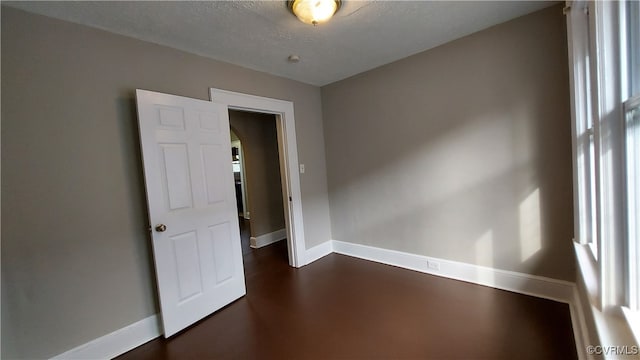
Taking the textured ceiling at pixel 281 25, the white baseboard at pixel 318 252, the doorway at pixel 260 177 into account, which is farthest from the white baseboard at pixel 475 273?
the textured ceiling at pixel 281 25

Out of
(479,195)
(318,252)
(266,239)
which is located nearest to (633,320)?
(479,195)

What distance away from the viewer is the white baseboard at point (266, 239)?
14.1 ft

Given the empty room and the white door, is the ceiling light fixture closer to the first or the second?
the empty room

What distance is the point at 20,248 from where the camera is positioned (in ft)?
5.19

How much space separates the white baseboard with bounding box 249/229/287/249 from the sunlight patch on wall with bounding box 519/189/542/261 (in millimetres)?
3530

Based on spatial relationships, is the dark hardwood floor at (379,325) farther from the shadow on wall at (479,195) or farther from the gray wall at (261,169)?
the gray wall at (261,169)

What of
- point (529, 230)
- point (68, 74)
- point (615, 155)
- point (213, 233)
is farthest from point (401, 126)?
point (68, 74)

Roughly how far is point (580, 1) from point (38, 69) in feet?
11.3

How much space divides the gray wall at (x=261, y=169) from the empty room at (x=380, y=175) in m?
1.39

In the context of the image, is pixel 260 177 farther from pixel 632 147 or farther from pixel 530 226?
pixel 632 147

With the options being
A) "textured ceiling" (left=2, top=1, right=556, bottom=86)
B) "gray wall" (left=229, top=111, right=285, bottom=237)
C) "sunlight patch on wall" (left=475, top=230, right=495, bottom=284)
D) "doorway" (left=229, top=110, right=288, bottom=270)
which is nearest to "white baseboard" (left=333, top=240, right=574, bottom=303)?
"sunlight patch on wall" (left=475, top=230, right=495, bottom=284)

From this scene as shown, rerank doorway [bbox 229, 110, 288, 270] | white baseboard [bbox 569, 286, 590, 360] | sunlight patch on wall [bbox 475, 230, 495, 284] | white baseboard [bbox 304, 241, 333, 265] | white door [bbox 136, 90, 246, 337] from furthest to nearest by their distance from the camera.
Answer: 1. doorway [bbox 229, 110, 288, 270]
2. white baseboard [bbox 304, 241, 333, 265]
3. sunlight patch on wall [bbox 475, 230, 495, 284]
4. white door [bbox 136, 90, 246, 337]
5. white baseboard [bbox 569, 286, 590, 360]

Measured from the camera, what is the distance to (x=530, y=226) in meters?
2.21

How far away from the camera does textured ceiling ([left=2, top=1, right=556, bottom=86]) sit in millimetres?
1710
